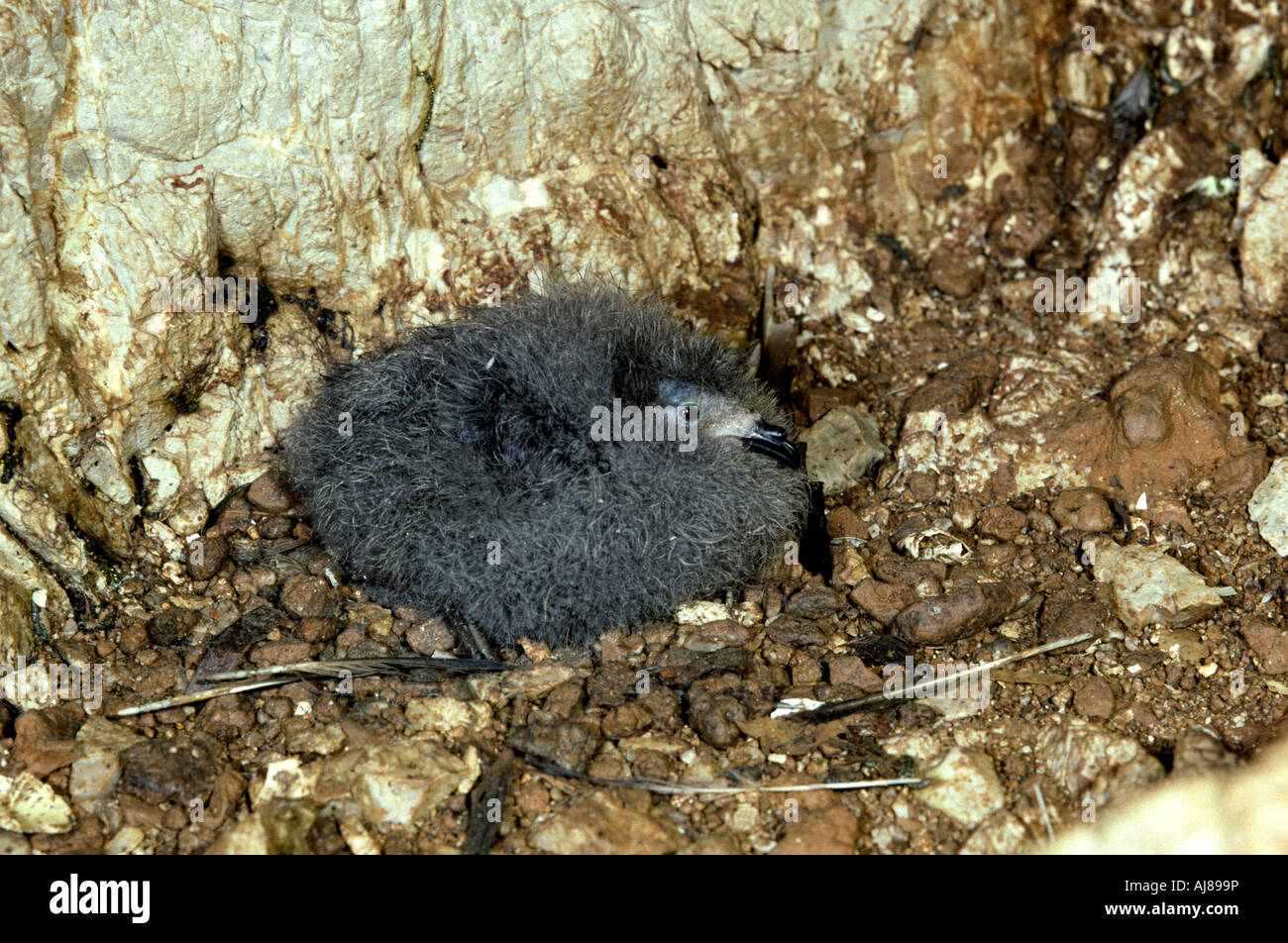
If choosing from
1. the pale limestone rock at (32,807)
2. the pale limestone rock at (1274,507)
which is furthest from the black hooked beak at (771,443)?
the pale limestone rock at (32,807)

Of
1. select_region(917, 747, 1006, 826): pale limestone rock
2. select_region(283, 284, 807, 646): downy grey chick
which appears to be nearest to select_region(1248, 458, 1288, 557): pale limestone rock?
select_region(917, 747, 1006, 826): pale limestone rock

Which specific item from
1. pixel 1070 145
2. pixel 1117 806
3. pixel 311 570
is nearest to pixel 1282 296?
pixel 1070 145

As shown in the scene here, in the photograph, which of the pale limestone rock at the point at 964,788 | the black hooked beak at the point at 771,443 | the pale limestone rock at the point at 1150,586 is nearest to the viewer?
the pale limestone rock at the point at 964,788

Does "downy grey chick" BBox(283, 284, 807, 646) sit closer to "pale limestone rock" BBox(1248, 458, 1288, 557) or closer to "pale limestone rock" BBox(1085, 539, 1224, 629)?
"pale limestone rock" BBox(1085, 539, 1224, 629)

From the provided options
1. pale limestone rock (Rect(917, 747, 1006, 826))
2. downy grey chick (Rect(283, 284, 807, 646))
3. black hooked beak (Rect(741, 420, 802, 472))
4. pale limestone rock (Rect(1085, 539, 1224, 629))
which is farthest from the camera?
black hooked beak (Rect(741, 420, 802, 472))

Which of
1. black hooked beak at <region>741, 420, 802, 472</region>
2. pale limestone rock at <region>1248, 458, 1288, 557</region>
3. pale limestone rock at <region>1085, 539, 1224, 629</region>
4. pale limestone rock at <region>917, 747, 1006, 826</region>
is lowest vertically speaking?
pale limestone rock at <region>917, 747, 1006, 826</region>

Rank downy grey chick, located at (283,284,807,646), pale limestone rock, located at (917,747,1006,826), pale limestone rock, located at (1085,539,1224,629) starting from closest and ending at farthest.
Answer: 1. pale limestone rock, located at (917,747,1006,826)
2. pale limestone rock, located at (1085,539,1224,629)
3. downy grey chick, located at (283,284,807,646)

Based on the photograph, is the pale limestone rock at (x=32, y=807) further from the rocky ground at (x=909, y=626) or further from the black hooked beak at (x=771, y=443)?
the black hooked beak at (x=771, y=443)
